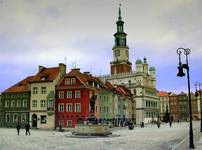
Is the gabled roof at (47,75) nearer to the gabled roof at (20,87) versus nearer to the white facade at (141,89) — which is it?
the gabled roof at (20,87)

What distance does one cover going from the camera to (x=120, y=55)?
134 metres

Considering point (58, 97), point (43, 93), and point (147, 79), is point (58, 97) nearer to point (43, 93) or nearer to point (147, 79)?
point (43, 93)

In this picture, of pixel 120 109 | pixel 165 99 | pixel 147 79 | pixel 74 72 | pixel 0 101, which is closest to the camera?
pixel 74 72

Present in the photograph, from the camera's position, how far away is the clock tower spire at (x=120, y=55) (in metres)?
134

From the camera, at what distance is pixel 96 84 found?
79.2 metres

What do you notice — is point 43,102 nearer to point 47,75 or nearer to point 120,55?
point 47,75

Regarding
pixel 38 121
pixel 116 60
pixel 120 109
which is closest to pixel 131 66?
pixel 116 60

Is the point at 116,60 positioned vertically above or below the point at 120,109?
above

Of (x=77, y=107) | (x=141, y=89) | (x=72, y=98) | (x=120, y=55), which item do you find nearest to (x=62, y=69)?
(x=72, y=98)

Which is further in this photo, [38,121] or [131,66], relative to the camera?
[131,66]

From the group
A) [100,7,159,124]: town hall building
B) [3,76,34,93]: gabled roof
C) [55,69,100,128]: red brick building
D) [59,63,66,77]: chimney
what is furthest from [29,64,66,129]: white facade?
[100,7,159,124]: town hall building

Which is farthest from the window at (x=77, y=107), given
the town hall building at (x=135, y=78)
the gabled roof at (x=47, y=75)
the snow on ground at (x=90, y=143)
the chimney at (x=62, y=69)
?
the town hall building at (x=135, y=78)

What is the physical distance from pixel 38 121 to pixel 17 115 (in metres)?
6.62

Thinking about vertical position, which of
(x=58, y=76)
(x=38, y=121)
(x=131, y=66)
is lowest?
(x=38, y=121)
